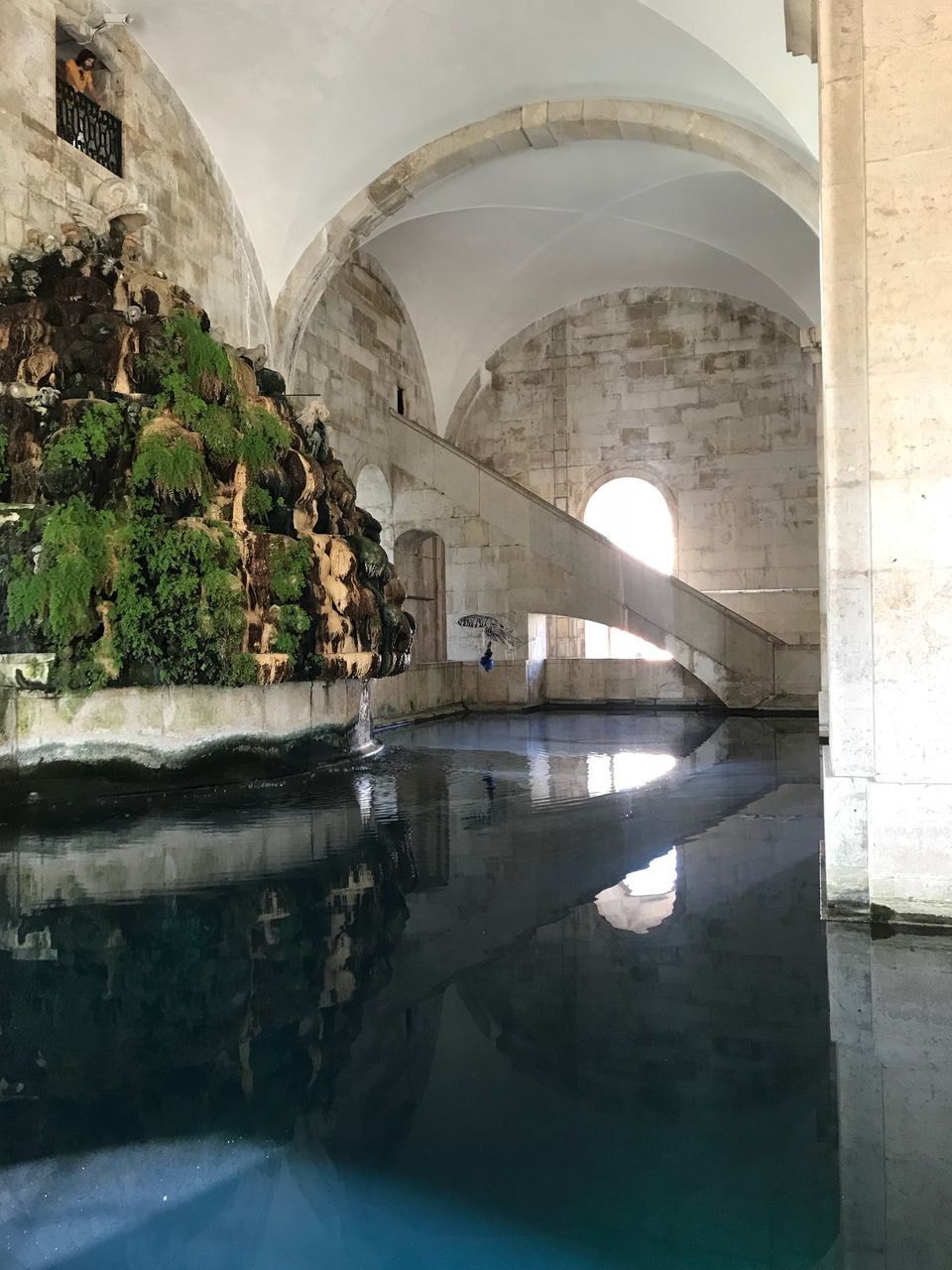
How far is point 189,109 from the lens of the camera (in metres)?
12.4

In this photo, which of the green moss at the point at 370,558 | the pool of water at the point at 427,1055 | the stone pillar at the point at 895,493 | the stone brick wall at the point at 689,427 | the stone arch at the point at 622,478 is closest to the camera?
the pool of water at the point at 427,1055

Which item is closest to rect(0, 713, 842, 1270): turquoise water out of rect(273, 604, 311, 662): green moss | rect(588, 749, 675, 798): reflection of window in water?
rect(588, 749, 675, 798): reflection of window in water

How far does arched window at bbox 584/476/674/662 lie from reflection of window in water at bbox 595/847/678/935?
14.9 metres

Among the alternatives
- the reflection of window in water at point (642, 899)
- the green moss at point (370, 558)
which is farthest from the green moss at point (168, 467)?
the reflection of window in water at point (642, 899)

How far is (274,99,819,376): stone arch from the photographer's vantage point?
1118cm

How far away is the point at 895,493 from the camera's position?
4176 mm

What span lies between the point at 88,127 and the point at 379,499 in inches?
290

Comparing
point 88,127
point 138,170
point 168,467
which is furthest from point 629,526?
point 168,467

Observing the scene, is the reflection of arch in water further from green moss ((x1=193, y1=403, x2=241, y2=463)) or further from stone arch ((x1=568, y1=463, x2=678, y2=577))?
green moss ((x1=193, y1=403, x2=241, y2=463))

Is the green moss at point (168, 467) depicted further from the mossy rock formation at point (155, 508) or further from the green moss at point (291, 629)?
the green moss at point (291, 629)

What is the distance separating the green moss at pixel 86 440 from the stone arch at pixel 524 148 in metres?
5.70

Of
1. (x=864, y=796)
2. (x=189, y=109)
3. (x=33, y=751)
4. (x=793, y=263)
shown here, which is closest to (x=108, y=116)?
(x=189, y=109)

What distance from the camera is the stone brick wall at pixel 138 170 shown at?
9.94 metres

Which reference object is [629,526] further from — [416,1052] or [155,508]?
[416,1052]
